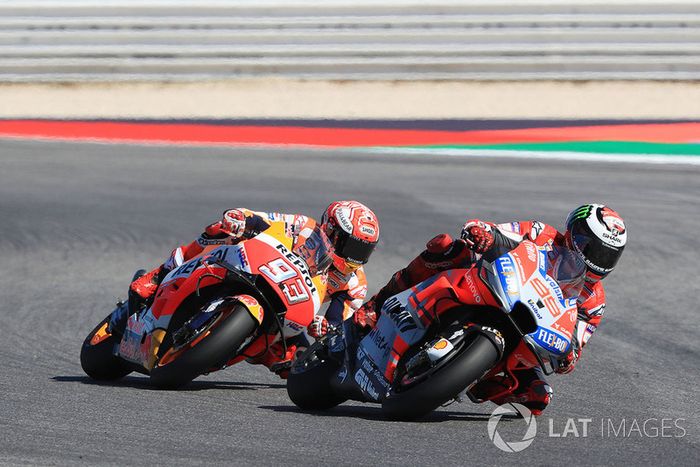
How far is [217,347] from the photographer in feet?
20.4

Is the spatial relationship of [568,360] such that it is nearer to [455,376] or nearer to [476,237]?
[455,376]

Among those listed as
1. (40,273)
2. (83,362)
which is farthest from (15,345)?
(40,273)

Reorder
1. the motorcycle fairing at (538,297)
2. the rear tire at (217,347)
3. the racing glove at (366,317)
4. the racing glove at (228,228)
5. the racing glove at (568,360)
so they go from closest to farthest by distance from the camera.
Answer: the motorcycle fairing at (538,297) → the racing glove at (568,360) → the rear tire at (217,347) → the racing glove at (366,317) → the racing glove at (228,228)

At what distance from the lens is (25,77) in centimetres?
1811

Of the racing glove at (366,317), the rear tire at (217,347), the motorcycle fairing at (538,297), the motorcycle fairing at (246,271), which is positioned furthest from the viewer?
the motorcycle fairing at (246,271)

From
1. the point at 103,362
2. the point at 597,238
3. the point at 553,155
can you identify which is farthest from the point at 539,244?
the point at 553,155

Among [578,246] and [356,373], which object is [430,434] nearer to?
[356,373]

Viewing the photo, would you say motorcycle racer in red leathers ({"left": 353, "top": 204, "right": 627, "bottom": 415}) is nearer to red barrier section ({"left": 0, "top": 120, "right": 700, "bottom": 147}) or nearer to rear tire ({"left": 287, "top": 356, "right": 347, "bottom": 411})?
rear tire ({"left": 287, "top": 356, "right": 347, "bottom": 411})

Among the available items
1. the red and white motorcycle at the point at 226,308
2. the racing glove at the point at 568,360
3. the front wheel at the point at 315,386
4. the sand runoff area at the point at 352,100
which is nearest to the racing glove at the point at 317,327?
the red and white motorcycle at the point at 226,308

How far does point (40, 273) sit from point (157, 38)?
284 inches

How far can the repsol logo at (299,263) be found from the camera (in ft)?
22.0

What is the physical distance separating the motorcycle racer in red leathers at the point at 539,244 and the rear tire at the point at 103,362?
167cm

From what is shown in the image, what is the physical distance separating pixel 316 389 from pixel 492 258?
120 cm

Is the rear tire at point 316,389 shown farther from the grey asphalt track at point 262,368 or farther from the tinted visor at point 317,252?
the tinted visor at point 317,252
